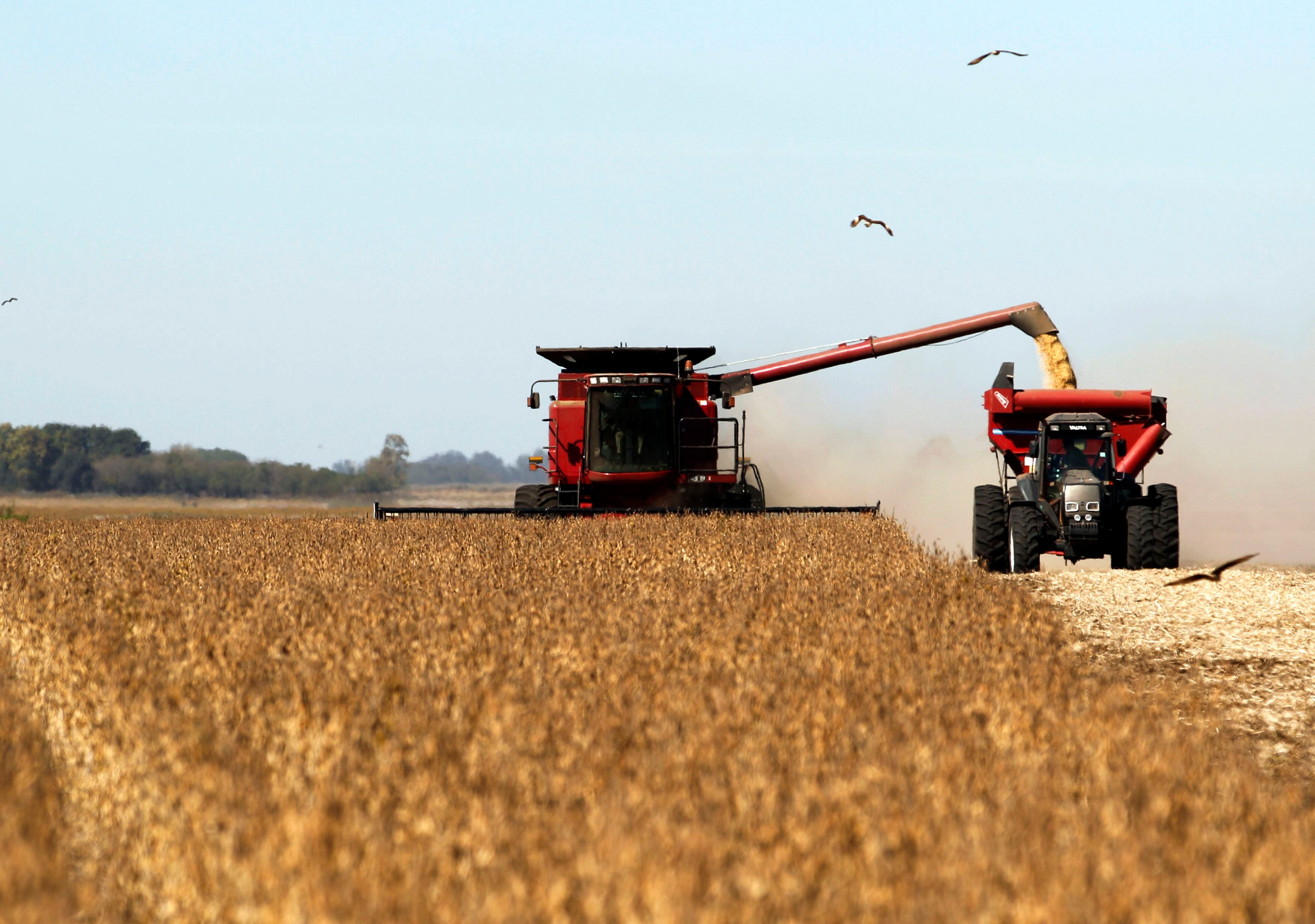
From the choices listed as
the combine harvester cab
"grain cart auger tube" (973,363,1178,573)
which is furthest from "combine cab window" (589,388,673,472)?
"grain cart auger tube" (973,363,1178,573)

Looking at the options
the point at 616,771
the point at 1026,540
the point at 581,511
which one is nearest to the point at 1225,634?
the point at 1026,540

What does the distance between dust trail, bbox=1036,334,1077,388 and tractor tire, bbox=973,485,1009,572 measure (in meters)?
3.39

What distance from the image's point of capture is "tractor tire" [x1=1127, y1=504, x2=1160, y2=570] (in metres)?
13.0

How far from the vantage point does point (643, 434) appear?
16.6 metres

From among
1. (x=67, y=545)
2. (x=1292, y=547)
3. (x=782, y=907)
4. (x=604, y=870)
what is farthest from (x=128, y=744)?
(x=1292, y=547)

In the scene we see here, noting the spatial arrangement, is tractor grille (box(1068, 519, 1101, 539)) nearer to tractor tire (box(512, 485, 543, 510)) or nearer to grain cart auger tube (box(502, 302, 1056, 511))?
grain cart auger tube (box(502, 302, 1056, 511))

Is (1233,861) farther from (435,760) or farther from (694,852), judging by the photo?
(435,760)

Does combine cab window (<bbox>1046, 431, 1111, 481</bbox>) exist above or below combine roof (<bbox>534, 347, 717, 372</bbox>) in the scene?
below

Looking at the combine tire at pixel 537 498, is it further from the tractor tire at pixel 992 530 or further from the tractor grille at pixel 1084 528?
the tractor grille at pixel 1084 528

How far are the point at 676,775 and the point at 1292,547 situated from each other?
70.8ft

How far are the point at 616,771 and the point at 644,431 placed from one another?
13263 mm

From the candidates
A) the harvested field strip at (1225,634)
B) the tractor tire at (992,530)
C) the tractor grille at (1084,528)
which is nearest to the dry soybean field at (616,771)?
the harvested field strip at (1225,634)

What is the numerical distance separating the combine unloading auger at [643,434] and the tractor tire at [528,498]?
2 centimetres

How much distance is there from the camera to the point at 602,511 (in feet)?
51.1
